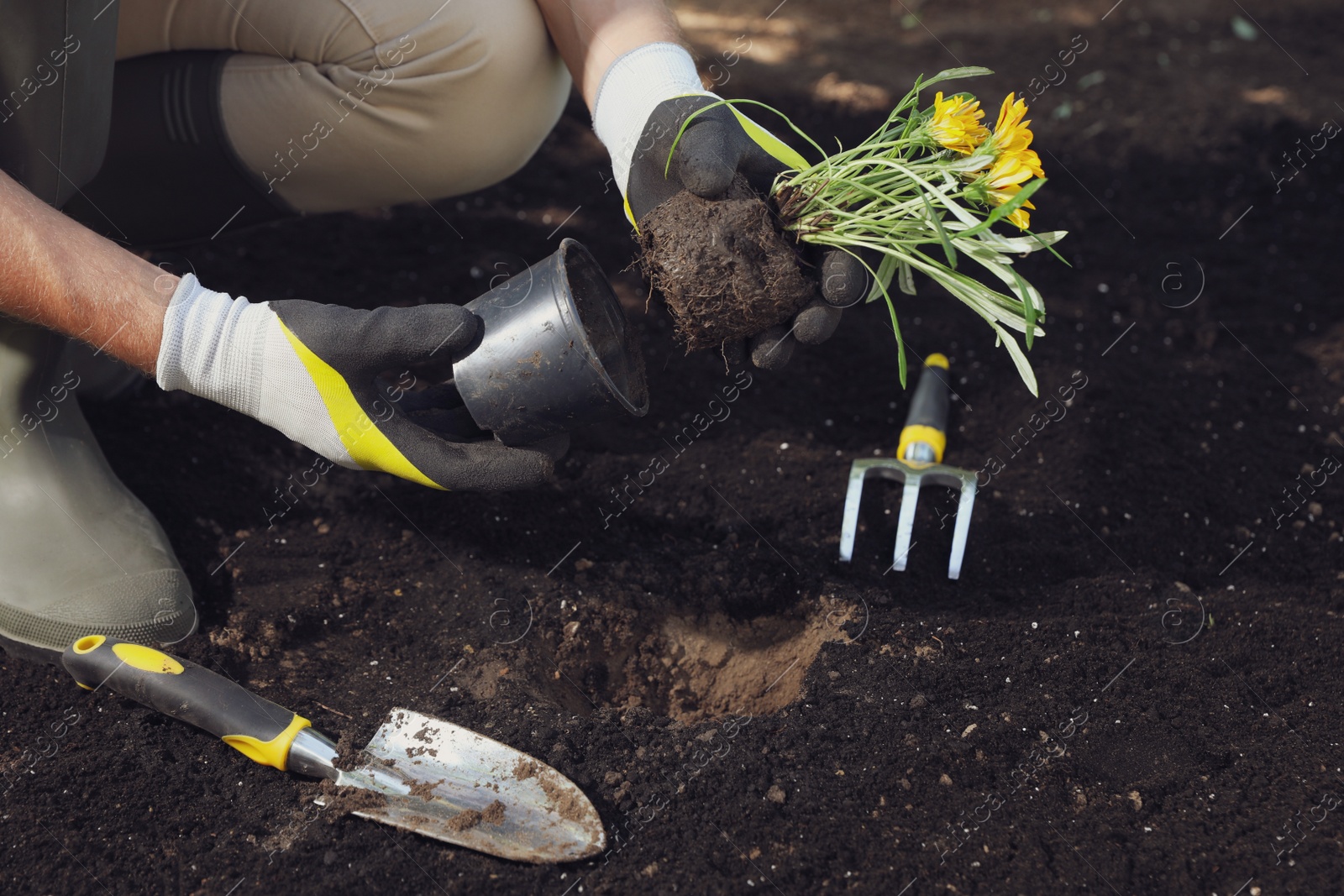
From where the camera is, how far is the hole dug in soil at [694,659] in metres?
1.79

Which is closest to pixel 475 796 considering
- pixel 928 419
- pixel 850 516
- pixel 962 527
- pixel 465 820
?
pixel 465 820

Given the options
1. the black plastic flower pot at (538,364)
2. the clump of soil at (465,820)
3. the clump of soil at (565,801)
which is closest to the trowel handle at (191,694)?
the clump of soil at (465,820)

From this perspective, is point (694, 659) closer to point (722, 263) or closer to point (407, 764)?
point (407, 764)

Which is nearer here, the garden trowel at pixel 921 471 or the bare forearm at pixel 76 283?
the bare forearm at pixel 76 283

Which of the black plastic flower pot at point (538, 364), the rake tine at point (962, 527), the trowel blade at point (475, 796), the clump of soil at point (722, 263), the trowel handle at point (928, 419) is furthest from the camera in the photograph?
the trowel handle at point (928, 419)

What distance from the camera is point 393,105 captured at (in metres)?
2.24

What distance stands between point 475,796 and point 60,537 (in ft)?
3.32

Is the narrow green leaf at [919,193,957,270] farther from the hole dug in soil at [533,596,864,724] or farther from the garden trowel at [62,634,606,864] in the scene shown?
the garden trowel at [62,634,606,864]

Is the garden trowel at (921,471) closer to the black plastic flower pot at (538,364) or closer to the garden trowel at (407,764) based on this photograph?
the black plastic flower pot at (538,364)

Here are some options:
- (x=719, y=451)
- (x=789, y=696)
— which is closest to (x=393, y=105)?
(x=719, y=451)

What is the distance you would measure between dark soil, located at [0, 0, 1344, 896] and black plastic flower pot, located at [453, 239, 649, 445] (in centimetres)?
42

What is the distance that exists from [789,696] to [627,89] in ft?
4.08

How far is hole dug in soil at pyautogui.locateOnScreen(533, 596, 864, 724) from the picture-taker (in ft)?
5.88

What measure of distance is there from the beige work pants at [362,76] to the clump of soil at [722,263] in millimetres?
729
